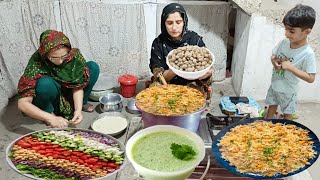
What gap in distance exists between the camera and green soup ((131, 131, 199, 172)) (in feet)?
5.41

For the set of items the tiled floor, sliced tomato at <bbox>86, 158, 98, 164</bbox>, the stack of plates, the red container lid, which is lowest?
the tiled floor

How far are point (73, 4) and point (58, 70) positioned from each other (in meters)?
1.38

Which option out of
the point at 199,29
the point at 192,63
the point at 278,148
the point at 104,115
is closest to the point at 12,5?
the point at 104,115

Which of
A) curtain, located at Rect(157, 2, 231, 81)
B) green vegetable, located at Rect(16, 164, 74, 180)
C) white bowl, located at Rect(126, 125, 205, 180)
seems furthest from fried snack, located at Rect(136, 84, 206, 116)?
curtain, located at Rect(157, 2, 231, 81)

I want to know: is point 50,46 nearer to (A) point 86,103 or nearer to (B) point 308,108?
(A) point 86,103

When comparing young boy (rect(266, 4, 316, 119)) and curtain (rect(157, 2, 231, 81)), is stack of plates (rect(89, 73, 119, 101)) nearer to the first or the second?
curtain (rect(157, 2, 231, 81))

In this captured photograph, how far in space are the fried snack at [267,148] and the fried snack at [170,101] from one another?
322 millimetres

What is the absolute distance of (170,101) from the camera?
2250 mm

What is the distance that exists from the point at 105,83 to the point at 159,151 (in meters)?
2.61

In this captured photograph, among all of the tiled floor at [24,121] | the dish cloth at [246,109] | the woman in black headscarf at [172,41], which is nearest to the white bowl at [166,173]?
the woman in black headscarf at [172,41]

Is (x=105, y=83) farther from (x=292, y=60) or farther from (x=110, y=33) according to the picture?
(x=292, y=60)

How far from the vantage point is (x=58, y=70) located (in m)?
3.26

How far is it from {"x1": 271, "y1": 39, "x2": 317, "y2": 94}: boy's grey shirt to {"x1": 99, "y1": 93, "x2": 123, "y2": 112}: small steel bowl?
178 centimetres

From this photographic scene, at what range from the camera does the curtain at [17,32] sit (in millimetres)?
4127
